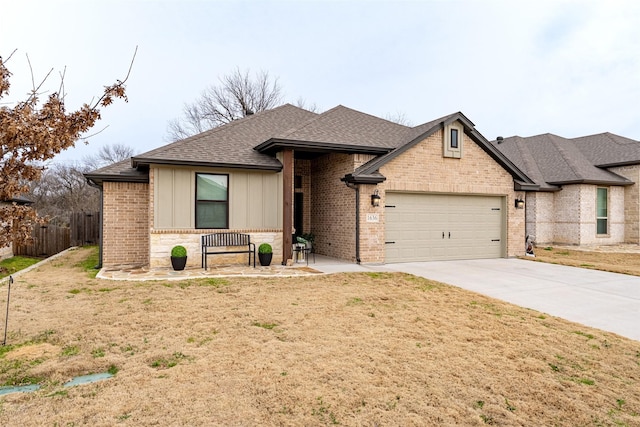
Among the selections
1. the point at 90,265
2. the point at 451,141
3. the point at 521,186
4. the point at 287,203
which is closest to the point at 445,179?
the point at 451,141

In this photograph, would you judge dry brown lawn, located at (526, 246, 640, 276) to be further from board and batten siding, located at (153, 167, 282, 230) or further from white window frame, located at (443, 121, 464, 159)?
board and batten siding, located at (153, 167, 282, 230)

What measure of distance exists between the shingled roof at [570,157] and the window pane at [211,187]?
50.2 ft

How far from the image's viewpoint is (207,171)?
1056 centimetres

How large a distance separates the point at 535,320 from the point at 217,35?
55.1 ft

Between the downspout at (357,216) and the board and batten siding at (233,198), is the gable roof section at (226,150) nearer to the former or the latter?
the board and batten siding at (233,198)

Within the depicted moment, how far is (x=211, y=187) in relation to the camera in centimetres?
1066

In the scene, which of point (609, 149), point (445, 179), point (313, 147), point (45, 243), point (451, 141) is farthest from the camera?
point (609, 149)

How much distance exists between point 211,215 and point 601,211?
1871cm

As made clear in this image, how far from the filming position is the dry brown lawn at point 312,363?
2.97m

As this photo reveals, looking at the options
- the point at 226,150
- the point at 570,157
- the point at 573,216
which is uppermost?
the point at 570,157

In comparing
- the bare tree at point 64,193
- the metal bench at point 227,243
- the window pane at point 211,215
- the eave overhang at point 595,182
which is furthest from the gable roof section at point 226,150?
the bare tree at point 64,193

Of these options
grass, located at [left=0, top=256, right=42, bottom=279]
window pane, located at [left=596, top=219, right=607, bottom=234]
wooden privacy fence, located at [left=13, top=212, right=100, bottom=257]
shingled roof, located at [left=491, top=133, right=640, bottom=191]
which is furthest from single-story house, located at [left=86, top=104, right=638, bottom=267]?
window pane, located at [left=596, top=219, right=607, bottom=234]

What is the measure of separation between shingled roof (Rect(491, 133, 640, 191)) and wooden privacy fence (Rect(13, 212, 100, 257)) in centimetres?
2107

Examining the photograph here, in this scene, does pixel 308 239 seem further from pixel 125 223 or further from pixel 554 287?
pixel 554 287
